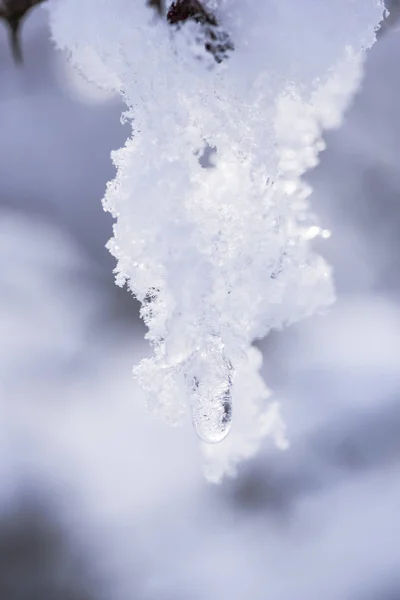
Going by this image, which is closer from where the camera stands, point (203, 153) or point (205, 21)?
point (205, 21)

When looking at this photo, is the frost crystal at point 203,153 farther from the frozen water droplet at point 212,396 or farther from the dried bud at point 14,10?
the dried bud at point 14,10

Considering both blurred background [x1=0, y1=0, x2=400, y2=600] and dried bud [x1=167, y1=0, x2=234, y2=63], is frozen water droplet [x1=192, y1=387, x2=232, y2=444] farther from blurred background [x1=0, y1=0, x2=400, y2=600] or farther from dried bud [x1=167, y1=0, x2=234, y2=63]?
blurred background [x1=0, y1=0, x2=400, y2=600]

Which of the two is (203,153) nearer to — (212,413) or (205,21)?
(205,21)

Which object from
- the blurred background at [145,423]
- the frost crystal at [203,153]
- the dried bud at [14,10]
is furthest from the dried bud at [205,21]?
the blurred background at [145,423]

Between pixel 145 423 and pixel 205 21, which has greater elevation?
pixel 145 423

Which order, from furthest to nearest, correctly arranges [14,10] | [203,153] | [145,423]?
[145,423], [203,153], [14,10]

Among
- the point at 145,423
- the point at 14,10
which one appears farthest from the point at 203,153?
the point at 145,423

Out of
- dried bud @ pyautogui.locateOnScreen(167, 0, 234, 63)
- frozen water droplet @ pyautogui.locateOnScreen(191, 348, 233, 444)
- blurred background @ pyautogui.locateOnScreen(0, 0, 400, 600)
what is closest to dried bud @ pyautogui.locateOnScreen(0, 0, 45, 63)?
dried bud @ pyautogui.locateOnScreen(167, 0, 234, 63)
